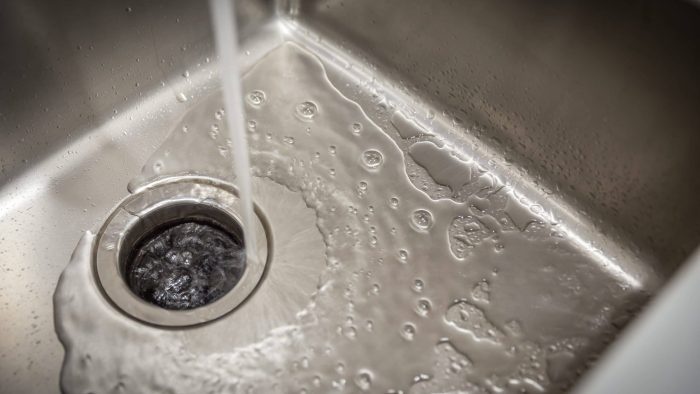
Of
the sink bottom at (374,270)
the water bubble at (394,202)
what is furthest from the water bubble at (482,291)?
the water bubble at (394,202)

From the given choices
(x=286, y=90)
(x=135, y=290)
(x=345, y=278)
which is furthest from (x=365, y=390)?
(x=286, y=90)

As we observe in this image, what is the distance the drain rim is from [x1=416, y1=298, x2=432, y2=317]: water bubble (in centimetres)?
17

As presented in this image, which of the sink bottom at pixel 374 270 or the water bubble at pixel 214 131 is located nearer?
the sink bottom at pixel 374 270

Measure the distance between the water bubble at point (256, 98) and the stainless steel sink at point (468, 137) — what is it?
0.08ft

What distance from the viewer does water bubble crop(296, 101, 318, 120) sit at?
78 cm

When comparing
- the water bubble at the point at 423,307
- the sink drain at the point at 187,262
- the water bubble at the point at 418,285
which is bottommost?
the sink drain at the point at 187,262

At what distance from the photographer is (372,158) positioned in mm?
748

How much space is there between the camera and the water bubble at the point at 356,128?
768 millimetres

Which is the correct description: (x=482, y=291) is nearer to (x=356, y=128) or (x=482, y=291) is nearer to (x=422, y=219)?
(x=422, y=219)

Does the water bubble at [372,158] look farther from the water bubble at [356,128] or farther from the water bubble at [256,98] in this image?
the water bubble at [256,98]

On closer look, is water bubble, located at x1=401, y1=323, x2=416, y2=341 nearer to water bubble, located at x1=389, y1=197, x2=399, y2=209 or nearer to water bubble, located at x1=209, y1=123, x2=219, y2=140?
water bubble, located at x1=389, y1=197, x2=399, y2=209

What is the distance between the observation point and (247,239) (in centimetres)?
68

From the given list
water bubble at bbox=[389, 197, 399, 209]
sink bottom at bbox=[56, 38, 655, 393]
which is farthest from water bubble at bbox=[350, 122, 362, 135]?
water bubble at bbox=[389, 197, 399, 209]

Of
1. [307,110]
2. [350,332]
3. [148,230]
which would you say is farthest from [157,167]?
[350,332]
